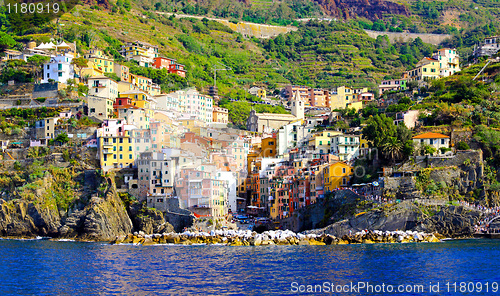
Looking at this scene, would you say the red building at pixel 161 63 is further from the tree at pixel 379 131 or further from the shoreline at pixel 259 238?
the shoreline at pixel 259 238

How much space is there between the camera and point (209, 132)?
10088 cm

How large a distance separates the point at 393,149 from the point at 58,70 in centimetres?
5068

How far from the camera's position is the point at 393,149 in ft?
249

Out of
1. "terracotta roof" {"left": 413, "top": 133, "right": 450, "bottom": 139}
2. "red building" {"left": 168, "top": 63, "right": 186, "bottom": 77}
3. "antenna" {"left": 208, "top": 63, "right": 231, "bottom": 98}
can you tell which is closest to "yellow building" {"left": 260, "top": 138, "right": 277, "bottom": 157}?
"terracotta roof" {"left": 413, "top": 133, "right": 450, "bottom": 139}

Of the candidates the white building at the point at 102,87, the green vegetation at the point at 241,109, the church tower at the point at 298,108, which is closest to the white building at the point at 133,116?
the white building at the point at 102,87

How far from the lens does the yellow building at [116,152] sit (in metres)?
80.9

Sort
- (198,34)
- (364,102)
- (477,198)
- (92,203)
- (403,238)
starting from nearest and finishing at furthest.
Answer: (403,238)
(477,198)
(92,203)
(364,102)
(198,34)

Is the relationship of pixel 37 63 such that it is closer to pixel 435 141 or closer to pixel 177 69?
pixel 177 69

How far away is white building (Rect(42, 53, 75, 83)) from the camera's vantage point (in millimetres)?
95688

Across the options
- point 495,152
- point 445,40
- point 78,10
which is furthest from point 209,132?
point 445,40

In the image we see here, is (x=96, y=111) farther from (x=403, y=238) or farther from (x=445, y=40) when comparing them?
(x=445, y=40)

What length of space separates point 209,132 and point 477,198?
44.3 metres

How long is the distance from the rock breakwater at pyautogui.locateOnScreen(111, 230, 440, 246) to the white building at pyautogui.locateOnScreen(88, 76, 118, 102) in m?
27.9

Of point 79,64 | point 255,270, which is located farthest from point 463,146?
point 79,64
